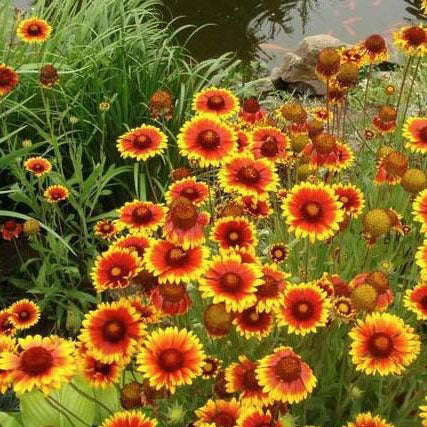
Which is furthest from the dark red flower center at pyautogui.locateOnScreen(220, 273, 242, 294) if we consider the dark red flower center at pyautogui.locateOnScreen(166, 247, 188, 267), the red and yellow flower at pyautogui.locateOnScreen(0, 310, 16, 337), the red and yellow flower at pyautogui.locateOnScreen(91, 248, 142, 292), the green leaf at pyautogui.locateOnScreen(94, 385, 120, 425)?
the red and yellow flower at pyautogui.locateOnScreen(0, 310, 16, 337)

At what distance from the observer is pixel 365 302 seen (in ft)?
4.31

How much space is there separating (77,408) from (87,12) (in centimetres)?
257

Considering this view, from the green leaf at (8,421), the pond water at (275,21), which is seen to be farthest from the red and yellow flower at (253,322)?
the pond water at (275,21)

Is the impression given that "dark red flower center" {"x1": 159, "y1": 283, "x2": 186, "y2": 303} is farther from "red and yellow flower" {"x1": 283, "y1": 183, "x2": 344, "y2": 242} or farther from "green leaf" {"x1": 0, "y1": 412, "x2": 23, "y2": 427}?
→ "green leaf" {"x1": 0, "y1": 412, "x2": 23, "y2": 427}

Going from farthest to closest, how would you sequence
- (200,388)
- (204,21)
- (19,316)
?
(204,21) → (19,316) → (200,388)

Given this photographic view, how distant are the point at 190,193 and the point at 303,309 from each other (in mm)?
475

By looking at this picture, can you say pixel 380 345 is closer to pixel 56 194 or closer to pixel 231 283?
pixel 231 283

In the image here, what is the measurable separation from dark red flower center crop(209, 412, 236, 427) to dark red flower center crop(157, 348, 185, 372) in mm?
139

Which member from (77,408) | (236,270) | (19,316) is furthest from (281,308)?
(19,316)

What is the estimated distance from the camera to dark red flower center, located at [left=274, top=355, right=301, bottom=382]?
48.5 inches

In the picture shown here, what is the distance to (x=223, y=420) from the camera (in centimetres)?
133

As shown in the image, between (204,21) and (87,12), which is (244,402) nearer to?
(87,12)

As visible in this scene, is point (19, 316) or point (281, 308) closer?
point (281, 308)

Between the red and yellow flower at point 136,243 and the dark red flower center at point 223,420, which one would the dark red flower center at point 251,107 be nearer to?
the red and yellow flower at point 136,243
